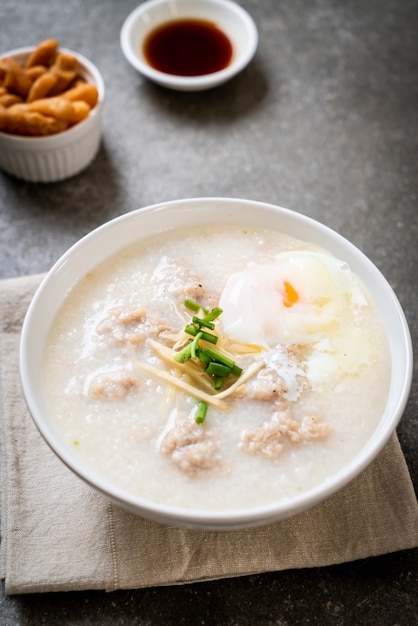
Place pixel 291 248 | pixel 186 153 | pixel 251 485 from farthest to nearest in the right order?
pixel 186 153 < pixel 291 248 < pixel 251 485

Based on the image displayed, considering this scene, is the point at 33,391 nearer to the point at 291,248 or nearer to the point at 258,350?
→ the point at 258,350

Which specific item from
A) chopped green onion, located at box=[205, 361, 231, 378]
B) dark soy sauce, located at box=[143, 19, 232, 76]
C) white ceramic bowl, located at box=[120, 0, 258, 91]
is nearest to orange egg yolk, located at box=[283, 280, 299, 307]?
chopped green onion, located at box=[205, 361, 231, 378]

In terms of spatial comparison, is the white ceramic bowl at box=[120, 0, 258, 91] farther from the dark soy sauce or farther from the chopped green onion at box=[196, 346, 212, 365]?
the chopped green onion at box=[196, 346, 212, 365]

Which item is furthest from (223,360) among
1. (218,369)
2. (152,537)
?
(152,537)

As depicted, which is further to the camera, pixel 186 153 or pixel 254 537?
pixel 186 153

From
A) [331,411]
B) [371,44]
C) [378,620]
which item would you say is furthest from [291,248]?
[371,44]
